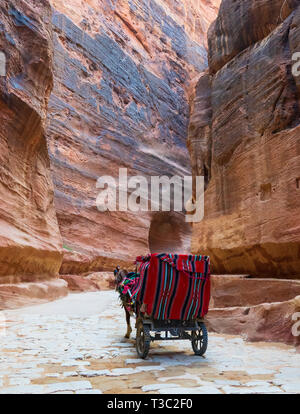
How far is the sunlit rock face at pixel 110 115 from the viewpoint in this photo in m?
27.3

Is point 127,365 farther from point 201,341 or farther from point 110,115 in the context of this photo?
point 110,115

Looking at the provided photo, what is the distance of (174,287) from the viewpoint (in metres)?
4.93

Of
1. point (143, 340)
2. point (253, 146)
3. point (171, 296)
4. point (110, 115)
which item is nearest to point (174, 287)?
point (171, 296)

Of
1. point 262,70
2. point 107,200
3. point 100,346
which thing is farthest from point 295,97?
point 107,200

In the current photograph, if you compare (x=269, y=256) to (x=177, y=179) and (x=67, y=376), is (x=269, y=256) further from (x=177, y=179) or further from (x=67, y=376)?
(x=177, y=179)

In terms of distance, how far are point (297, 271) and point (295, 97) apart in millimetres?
4568

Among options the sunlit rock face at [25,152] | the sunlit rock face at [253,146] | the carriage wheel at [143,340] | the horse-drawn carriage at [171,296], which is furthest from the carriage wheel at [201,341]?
the sunlit rock face at [25,152]

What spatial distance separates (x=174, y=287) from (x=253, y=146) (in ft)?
21.2

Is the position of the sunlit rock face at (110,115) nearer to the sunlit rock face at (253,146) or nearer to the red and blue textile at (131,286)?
the sunlit rock face at (253,146)

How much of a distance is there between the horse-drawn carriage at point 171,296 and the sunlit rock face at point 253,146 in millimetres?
3772

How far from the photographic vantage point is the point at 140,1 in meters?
Answer: 42.5

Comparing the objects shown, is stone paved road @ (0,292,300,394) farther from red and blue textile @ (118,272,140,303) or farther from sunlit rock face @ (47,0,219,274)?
sunlit rock face @ (47,0,219,274)

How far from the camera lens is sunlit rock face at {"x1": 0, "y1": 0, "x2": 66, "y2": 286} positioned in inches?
453

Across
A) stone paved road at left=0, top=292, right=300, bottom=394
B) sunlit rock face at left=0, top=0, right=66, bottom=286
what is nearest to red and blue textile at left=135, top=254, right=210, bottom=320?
stone paved road at left=0, top=292, right=300, bottom=394
